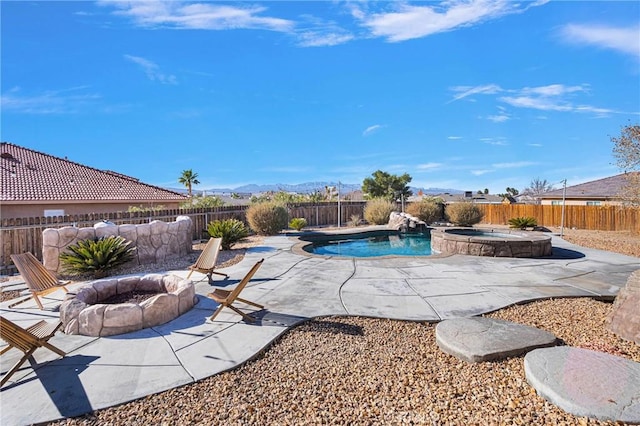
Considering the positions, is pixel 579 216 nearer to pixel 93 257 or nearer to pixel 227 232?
pixel 227 232

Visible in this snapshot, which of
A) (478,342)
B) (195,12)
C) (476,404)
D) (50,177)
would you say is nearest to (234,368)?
(476,404)

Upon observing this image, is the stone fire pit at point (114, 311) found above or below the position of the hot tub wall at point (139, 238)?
below

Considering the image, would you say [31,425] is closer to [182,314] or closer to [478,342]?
[182,314]

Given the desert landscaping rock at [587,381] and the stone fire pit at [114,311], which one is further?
the stone fire pit at [114,311]

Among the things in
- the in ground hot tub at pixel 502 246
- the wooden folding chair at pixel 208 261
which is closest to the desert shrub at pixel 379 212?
the in ground hot tub at pixel 502 246

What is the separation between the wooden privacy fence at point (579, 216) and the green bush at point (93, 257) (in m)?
20.5

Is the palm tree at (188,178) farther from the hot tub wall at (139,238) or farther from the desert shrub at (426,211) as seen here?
the hot tub wall at (139,238)

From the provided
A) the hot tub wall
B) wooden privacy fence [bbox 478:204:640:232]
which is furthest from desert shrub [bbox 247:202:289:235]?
wooden privacy fence [bbox 478:204:640:232]

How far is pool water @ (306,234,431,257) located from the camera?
11.6 metres

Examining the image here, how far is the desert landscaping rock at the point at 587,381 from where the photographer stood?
2523mm

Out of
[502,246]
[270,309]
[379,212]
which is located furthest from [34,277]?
[379,212]

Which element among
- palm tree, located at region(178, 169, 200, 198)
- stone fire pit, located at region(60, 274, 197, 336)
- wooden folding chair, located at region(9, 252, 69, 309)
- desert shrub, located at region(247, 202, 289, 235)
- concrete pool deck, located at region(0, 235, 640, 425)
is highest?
palm tree, located at region(178, 169, 200, 198)

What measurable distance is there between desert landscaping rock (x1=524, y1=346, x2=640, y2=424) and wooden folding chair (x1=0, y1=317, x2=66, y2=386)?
185 inches

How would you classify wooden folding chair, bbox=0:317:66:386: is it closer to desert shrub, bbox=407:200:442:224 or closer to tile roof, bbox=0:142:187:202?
tile roof, bbox=0:142:187:202
